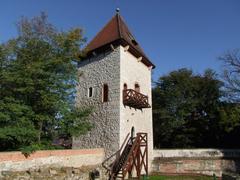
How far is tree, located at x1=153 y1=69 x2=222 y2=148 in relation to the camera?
83.3ft

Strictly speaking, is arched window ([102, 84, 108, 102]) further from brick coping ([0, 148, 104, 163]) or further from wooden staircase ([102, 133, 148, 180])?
brick coping ([0, 148, 104, 163])

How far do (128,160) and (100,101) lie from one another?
14.0 feet

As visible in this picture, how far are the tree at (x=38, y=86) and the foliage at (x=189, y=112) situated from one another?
1331 centimetres

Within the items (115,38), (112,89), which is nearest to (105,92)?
(112,89)

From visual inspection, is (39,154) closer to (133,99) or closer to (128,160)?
(128,160)

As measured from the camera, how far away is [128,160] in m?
15.3

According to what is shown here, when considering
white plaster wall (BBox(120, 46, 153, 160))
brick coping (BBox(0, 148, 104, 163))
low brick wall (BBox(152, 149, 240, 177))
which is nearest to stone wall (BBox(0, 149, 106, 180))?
brick coping (BBox(0, 148, 104, 163))

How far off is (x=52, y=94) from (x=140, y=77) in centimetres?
811

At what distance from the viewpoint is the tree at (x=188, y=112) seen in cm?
2539

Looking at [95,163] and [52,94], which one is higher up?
[52,94]

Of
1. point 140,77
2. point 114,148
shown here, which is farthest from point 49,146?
point 140,77

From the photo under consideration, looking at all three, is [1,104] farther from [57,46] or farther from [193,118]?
[193,118]

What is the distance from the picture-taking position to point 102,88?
57.8 feet

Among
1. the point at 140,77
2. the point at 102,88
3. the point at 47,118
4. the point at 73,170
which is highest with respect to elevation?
the point at 140,77
